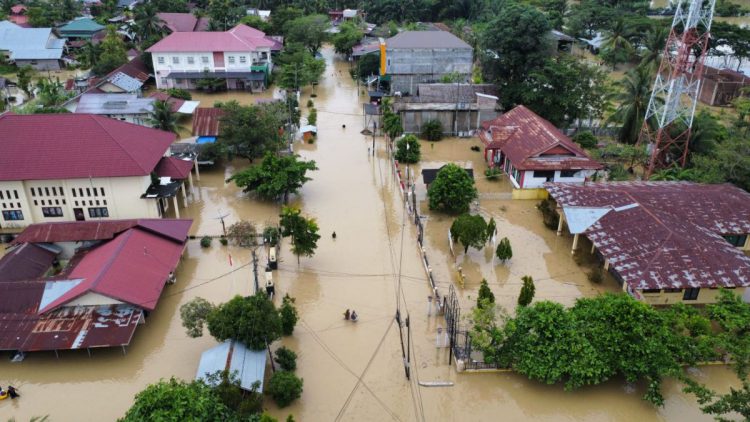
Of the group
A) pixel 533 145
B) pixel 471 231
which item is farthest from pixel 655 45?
pixel 471 231

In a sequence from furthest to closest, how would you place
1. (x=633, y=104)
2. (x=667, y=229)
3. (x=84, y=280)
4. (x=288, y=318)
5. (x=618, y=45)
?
(x=618, y=45) → (x=633, y=104) → (x=667, y=229) → (x=84, y=280) → (x=288, y=318)

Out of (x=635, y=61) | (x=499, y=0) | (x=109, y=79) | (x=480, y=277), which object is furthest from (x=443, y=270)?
(x=499, y=0)

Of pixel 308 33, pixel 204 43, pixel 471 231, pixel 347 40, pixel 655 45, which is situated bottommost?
pixel 471 231

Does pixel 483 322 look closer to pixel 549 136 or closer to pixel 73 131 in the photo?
pixel 549 136

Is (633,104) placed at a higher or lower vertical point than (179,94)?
higher

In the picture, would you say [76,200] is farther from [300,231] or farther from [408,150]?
[408,150]

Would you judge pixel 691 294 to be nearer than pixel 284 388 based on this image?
No

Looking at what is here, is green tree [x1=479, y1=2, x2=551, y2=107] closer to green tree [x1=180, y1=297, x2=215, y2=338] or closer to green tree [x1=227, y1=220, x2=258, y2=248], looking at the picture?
green tree [x1=227, y1=220, x2=258, y2=248]

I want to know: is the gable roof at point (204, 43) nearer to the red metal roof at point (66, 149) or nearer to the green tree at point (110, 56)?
the green tree at point (110, 56)
